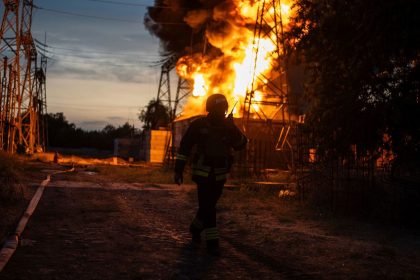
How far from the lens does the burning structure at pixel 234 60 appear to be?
71.7ft

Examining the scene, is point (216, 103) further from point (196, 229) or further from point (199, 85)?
point (199, 85)

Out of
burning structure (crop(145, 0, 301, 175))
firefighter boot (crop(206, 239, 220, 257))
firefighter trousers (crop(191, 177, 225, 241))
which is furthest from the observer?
burning structure (crop(145, 0, 301, 175))

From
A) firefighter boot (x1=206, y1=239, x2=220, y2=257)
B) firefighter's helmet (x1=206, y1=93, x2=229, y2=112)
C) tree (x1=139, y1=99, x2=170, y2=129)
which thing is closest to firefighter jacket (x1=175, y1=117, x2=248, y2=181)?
firefighter's helmet (x1=206, y1=93, x2=229, y2=112)

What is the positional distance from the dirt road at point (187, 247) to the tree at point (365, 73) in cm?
154

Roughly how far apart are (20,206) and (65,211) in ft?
2.63

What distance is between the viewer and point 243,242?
648 centimetres

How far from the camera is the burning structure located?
21.9 metres

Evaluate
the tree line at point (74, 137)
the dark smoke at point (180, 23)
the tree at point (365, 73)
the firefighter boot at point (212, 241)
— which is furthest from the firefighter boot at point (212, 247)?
the tree line at point (74, 137)

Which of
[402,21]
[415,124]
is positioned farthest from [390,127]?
[402,21]

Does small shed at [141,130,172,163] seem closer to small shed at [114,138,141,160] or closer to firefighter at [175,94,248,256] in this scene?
small shed at [114,138,141,160]

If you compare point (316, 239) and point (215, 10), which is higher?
point (215, 10)

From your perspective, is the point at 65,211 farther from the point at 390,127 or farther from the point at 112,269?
the point at 390,127

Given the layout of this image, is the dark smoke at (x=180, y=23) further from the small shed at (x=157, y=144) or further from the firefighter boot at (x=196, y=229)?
the firefighter boot at (x=196, y=229)

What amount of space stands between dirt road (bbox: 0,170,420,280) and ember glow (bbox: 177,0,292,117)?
1402 centimetres
